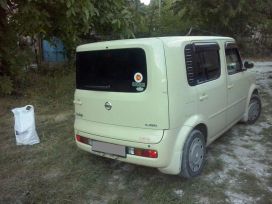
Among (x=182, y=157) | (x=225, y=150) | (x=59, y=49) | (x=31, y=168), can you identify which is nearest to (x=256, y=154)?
(x=225, y=150)

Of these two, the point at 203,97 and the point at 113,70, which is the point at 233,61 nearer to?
the point at 203,97

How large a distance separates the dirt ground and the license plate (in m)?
0.42

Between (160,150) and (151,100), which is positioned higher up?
(151,100)

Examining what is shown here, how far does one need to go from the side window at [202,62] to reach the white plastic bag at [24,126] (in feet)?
9.39

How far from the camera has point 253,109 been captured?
6152mm

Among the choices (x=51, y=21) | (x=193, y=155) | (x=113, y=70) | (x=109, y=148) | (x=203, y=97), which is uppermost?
(x=51, y=21)

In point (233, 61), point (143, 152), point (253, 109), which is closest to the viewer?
point (143, 152)

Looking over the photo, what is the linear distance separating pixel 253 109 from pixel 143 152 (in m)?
3.32

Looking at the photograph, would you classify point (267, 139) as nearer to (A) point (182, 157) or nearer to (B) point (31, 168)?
(A) point (182, 157)

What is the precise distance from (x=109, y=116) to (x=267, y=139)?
116 inches

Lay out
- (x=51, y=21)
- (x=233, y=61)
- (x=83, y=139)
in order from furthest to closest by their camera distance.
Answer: (x=51, y=21) → (x=233, y=61) → (x=83, y=139)

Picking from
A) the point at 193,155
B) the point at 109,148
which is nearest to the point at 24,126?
the point at 109,148

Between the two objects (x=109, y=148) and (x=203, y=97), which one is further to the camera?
(x=203, y=97)

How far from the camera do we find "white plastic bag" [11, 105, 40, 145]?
5.26 metres
